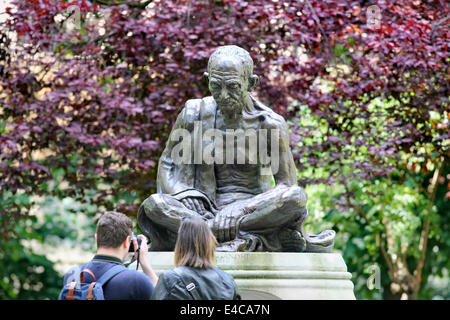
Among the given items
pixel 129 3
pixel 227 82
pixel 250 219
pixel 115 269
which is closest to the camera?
pixel 115 269

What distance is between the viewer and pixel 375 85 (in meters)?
11.1

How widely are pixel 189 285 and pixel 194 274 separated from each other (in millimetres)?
69

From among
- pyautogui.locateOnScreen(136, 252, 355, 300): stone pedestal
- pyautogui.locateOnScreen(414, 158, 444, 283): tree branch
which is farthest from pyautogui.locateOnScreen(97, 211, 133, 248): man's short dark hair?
pyautogui.locateOnScreen(414, 158, 444, 283): tree branch

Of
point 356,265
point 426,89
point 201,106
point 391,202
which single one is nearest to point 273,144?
point 201,106

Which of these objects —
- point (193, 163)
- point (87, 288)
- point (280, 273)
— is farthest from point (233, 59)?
point (87, 288)

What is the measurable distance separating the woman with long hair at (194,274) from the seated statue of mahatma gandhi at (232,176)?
7.26 ft

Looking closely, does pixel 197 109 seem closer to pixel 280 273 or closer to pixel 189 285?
pixel 280 273

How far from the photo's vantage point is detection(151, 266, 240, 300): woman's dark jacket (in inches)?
184

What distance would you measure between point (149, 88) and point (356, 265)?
7.20 meters

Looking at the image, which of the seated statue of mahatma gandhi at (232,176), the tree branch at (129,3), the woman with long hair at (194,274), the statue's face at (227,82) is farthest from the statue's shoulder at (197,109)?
the tree branch at (129,3)

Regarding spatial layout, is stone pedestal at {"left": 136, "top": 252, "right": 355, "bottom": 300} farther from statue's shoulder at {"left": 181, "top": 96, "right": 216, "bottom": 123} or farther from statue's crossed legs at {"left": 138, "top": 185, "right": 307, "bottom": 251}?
statue's shoulder at {"left": 181, "top": 96, "right": 216, "bottom": 123}

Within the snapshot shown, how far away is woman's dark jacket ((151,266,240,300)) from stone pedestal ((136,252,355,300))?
6.70ft

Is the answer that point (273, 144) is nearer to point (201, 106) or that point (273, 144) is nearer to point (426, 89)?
point (201, 106)

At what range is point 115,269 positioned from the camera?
478 cm
